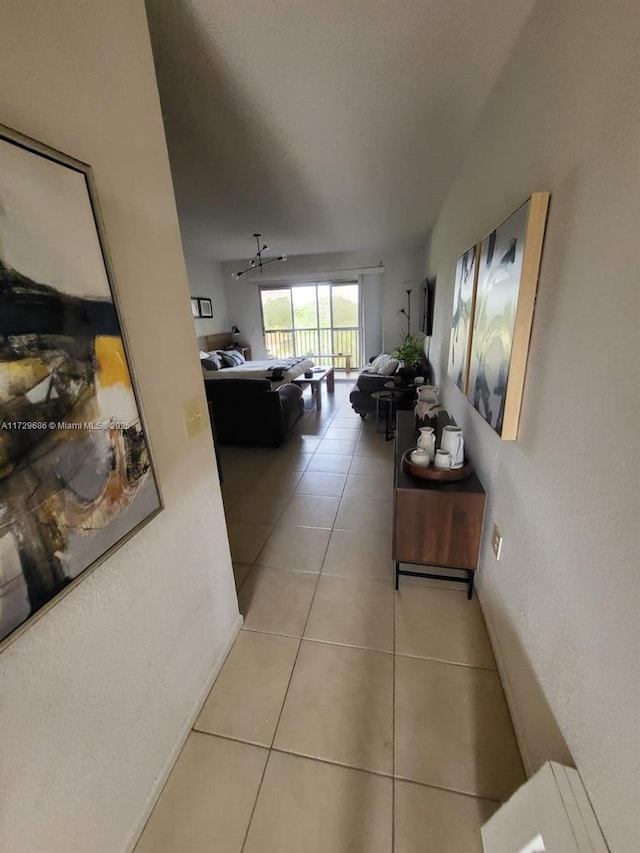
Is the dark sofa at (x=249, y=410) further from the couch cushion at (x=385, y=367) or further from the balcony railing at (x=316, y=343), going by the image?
the balcony railing at (x=316, y=343)

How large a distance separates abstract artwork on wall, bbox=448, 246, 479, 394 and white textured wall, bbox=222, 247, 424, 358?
4206mm

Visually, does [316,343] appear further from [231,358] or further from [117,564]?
[117,564]

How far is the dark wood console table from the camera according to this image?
5.10 feet

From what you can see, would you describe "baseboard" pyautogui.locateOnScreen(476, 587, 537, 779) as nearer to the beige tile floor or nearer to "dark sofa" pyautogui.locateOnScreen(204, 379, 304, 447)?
the beige tile floor

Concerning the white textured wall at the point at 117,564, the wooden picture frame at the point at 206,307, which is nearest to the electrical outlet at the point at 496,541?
the white textured wall at the point at 117,564

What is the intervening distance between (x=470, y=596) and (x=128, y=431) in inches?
70.2

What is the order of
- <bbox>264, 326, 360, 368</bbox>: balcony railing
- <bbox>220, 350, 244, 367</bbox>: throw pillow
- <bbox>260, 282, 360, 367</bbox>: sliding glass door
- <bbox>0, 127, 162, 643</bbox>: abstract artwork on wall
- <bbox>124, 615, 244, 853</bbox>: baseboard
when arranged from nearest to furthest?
<bbox>0, 127, 162, 643</bbox>: abstract artwork on wall → <bbox>124, 615, 244, 853</bbox>: baseboard → <bbox>220, 350, 244, 367</bbox>: throw pillow → <bbox>260, 282, 360, 367</bbox>: sliding glass door → <bbox>264, 326, 360, 368</bbox>: balcony railing

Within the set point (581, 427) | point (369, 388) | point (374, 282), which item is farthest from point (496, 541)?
point (374, 282)

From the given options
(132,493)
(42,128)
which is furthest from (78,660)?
(42,128)

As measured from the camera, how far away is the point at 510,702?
48.9 inches

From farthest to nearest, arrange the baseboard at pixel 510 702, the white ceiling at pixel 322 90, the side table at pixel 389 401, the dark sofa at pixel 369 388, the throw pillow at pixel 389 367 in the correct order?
the throw pillow at pixel 389 367 → the dark sofa at pixel 369 388 → the side table at pixel 389 401 → the white ceiling at pixel 322 90 → the baseboard at pixel 510 702

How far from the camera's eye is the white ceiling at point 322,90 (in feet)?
3.92

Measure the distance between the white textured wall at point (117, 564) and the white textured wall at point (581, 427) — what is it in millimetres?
1163

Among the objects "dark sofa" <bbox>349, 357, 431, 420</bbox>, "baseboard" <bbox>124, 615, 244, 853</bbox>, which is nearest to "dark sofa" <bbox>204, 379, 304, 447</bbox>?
"dark sofa" <bbox>349, 357, 431, 420</bbox>
